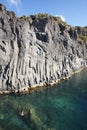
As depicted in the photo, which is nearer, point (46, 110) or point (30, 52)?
point (46, 110)

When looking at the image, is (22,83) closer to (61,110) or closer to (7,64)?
(7,64)

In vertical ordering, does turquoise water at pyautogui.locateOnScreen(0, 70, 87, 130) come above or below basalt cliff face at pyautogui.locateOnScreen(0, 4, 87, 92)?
below

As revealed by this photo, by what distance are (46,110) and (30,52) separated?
28.7 m

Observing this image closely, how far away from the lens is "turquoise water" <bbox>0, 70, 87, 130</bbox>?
135 ft

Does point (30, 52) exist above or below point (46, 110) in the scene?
above

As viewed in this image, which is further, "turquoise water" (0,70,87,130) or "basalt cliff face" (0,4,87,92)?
"basalt cliff face" (0,4,87,92)

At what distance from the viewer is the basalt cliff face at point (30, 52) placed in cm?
6600

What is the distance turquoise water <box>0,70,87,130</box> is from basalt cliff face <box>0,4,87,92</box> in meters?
6.14

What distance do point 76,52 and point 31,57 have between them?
47.7m

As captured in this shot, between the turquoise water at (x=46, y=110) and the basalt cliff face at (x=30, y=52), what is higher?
the basalt cliff face at (x=30, y=52)

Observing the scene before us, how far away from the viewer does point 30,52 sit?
74875 mm

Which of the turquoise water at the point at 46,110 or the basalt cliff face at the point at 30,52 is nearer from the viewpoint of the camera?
the turquoise water at the point at 46,110

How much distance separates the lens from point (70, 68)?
105312mm

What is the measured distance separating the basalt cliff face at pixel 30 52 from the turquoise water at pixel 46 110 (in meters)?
6.14
